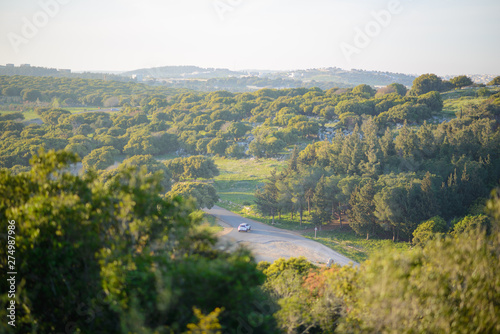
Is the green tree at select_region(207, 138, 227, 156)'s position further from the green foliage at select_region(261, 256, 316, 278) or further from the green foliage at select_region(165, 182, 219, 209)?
the green foliage at select_region(261, 256, 316, 278)

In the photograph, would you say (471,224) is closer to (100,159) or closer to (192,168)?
(192,168)

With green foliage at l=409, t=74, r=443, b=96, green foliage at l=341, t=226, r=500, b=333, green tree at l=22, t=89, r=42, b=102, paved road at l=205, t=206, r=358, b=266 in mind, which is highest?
green foliage at l=409, t=74, r=443, b=96

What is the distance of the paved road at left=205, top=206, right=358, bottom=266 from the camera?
21.1m

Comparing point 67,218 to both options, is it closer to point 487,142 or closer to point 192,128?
point 487,142

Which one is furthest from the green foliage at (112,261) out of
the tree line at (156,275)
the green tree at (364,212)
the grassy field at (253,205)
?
the green tree at (364,212)

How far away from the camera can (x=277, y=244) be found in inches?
909

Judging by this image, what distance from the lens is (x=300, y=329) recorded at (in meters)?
8.69

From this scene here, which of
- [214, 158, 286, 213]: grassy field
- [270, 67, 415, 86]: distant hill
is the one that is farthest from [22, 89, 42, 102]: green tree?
[270, 67, 415, 86]: distant hill

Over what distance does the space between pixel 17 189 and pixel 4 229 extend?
0.97 meters

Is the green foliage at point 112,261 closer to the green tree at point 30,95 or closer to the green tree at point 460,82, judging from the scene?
the green tree at point 460,82

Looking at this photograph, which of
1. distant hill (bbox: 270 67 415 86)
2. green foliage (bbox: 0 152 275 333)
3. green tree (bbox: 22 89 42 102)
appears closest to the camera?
green foliage (bbox: 0 152 275 333)

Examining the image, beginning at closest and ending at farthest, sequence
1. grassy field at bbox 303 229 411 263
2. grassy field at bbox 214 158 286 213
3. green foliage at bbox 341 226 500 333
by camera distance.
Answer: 1. green foliage at bbox 341 226 500 333
2. grassy field at bbox 303 229 411 263
3. grassy field at bbox 214 158 286 213

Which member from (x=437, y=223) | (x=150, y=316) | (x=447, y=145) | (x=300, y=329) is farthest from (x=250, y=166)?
(x=150, y=316)

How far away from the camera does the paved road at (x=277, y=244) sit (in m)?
21.1
